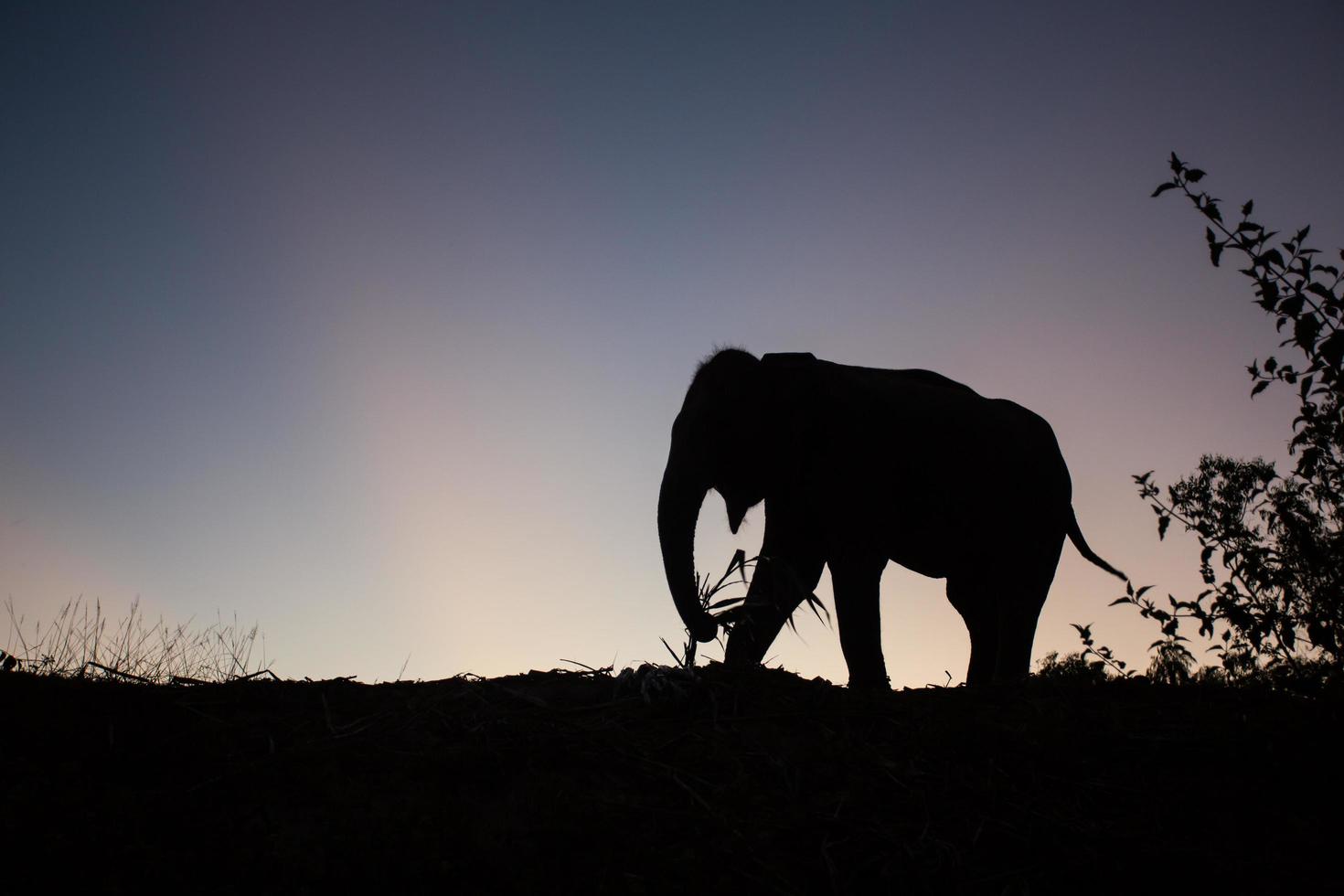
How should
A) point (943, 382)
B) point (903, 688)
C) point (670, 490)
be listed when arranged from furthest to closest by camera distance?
1. point (943, 382)
2. point (670, 490)
3. point (903, 688)

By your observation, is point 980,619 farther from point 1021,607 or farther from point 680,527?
Result: point 680,527

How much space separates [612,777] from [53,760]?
179 cm

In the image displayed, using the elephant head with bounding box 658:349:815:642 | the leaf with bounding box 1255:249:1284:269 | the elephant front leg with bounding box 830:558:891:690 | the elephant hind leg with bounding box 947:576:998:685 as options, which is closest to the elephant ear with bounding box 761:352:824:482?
the elephant head with bounding box 658:349:815:642

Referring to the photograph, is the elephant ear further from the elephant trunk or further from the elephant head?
the elephant trunk

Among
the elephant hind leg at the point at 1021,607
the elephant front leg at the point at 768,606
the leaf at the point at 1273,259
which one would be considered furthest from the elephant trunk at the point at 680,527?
the leaf at the point at 1273,259

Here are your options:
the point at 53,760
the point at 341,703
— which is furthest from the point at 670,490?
the point at 53,760

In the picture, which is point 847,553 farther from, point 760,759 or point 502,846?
point 502,846

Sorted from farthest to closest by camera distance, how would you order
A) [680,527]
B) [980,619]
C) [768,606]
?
[980,619] < [680,527] < [768,606]

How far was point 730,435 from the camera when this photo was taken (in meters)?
8.30

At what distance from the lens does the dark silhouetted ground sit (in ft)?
7.80

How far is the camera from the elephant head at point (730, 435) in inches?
312

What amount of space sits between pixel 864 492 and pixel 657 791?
5610mm

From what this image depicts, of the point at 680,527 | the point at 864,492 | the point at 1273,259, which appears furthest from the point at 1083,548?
the point at 1273,259

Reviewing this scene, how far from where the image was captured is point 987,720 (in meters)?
3.57
